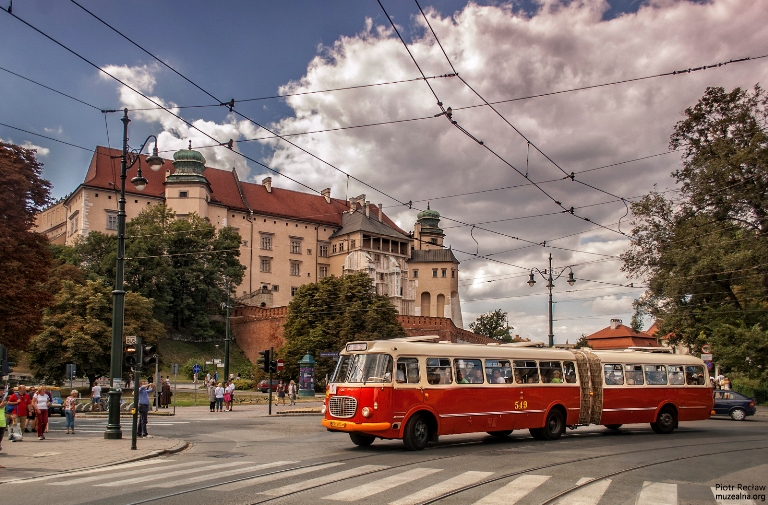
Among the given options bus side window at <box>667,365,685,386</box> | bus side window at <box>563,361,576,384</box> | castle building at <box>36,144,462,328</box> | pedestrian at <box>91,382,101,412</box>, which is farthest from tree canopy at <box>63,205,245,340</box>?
bus side window at <box>563,361,576,384</box>

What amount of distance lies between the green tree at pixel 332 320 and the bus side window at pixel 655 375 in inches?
1438

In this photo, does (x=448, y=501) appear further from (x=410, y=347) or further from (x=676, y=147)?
(x=676, y=147)

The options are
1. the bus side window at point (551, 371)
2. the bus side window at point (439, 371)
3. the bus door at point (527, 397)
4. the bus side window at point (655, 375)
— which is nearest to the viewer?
the bus side window at point (439, 371)

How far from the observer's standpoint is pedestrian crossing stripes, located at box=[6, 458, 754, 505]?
10227 mm

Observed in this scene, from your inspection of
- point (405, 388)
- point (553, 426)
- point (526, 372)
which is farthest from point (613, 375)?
point (405, 388)

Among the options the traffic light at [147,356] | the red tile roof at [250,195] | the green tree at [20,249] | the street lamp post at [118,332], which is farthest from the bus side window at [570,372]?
the red tile roof at [250,195]

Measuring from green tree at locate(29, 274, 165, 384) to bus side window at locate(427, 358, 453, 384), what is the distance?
34.7 metres

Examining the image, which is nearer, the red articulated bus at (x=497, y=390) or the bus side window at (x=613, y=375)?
the red articulated bus at (x=497, y=390)

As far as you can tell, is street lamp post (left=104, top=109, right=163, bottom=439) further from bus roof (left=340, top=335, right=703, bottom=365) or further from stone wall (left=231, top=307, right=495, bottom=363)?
stone wall (left=231, top=307, right=495, bottom=363)

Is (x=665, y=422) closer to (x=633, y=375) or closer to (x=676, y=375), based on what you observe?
(x=676, y=375)

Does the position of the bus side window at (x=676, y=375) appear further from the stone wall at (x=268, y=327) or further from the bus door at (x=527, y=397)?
the stone wall at (x=268, y=327)

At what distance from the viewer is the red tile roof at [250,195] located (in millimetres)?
83406

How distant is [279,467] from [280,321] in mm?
64900

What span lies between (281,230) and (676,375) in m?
78.3
